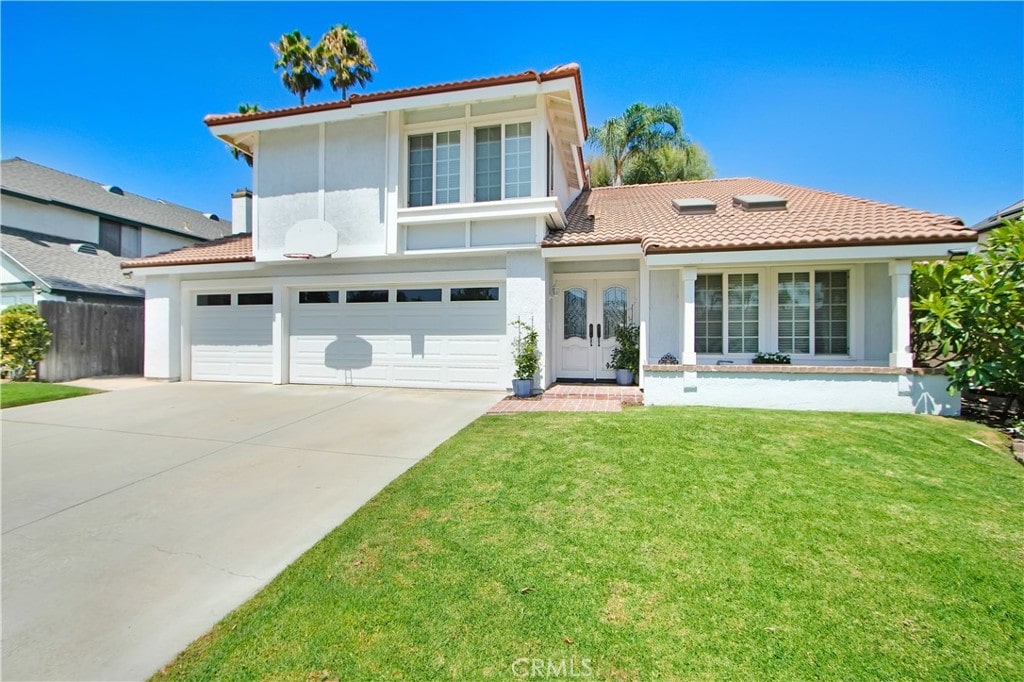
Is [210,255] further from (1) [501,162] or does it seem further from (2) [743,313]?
(2) [743,313]

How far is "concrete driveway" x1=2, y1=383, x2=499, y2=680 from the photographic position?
268cm

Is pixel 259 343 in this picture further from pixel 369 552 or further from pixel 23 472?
pixel 369 552

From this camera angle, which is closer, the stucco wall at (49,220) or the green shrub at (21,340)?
the green shrub at (21,340)

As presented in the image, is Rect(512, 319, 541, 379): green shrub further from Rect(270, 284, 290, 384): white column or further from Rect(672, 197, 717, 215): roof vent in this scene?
Rect(270, 284, 290, 384): white column

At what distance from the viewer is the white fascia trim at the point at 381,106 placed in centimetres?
898

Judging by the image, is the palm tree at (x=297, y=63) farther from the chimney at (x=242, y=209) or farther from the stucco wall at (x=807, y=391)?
the stucco wall at (x=807, y=391)

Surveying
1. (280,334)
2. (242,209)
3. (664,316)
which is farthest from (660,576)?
(242,209)

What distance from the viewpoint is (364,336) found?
36.9 feet

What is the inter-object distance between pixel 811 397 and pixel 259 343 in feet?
42.7

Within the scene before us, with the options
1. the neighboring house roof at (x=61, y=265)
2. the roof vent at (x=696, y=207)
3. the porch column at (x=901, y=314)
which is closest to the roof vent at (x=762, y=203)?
the roof vent at (x=696, y=207)

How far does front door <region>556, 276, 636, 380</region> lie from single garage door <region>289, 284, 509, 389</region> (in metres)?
1.85

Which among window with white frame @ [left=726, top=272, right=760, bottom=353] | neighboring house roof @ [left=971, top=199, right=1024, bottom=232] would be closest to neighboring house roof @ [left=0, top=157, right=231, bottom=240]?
window with white frame @ [left=726, top=272, right=760, bottom=353]

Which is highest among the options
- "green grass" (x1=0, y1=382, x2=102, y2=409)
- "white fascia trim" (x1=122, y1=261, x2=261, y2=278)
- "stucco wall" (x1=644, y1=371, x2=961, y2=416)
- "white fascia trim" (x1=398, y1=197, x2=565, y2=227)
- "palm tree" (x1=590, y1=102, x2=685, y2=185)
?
"palm tree" (x1=590, y1=102, x2=685, y2=185)

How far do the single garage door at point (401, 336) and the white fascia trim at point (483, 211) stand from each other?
1.64 meters
